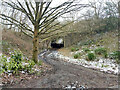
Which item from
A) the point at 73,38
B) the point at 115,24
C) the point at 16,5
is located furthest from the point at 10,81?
the point at 73,38

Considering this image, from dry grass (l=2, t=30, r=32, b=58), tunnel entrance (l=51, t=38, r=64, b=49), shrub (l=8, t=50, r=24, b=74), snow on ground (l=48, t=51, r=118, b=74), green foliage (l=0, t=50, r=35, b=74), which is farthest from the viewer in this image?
tunnel entrance (l=51, t=38, r=64, b=49)

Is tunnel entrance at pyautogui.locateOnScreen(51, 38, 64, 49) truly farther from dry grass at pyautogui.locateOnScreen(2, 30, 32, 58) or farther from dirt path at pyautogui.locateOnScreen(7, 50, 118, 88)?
dirt path at pyautogui.locateOnScreen(7, 50, 118, 88)

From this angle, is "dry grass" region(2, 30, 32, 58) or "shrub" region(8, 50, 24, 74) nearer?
"shrub" region(8, 50, 24, 74)

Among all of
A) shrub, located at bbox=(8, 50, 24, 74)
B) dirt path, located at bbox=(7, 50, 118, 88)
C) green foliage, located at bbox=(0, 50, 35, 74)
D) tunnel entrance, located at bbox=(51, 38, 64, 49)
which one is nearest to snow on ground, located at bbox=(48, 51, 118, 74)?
dirt path, located at bbox=(7, 50, 118, 88)

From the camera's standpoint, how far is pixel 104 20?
1352 centimetres

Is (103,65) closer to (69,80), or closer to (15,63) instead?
(69,80)

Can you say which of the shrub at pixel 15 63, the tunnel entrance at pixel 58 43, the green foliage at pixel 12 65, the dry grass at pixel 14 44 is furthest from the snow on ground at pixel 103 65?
the tunnel entrance at pixel 58 43

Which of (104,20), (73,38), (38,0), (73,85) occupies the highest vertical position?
(104,20)

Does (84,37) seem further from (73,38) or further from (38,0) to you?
(38,0)

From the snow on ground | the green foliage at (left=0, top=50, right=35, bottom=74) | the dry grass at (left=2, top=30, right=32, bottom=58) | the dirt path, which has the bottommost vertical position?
the snow on ground

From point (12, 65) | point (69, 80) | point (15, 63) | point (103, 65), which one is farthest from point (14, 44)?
point (69, 80)

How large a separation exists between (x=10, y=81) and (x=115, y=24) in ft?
45.3

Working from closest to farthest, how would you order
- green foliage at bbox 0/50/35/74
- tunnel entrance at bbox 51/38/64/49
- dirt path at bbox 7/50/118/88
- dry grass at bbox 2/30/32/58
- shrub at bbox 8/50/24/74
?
dirt path at bbox 7/50/118/88 < green foliage at bbox 0/50/35/74 < shrub at bbox 8/50/24/74 < dry grass at bbox 2/30/32/58 < tunnel entrance at bbox 51/38/64/49

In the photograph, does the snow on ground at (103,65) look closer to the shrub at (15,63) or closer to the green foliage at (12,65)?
the green foliage at (12,65)
